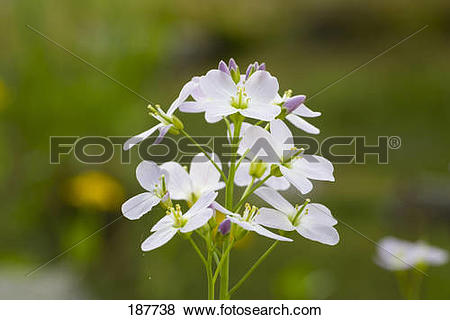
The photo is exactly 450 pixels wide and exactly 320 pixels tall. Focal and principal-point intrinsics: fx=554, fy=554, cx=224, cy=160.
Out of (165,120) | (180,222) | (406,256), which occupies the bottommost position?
(406,256)

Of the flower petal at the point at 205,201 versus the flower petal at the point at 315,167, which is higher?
the flower petal at the point at 315,167

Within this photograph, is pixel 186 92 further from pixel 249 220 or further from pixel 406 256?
pixel 406 256

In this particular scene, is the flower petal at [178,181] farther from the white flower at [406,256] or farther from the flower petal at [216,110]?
the white flower at [406,256]

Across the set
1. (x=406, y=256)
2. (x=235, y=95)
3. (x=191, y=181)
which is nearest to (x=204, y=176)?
(x=191, y=181)

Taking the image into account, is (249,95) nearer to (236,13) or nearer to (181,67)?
(181,67)

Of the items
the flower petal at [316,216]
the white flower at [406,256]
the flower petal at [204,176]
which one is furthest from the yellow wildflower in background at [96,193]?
the flower petal at [316,216]

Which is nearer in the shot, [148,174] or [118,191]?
[148,174]
